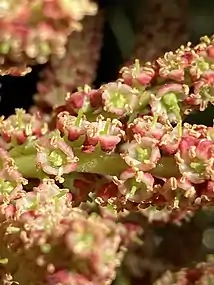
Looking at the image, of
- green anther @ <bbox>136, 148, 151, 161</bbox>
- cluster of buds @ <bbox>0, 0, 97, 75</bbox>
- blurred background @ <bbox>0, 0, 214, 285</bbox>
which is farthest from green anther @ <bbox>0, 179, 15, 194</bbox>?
blurred background @ <bbox>0, 0, 214, 285</bbox>

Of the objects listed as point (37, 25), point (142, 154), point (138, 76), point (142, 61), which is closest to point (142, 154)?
point (142, 154)

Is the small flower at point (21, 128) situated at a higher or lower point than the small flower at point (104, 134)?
lower

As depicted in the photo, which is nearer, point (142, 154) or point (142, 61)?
point (142, 154)

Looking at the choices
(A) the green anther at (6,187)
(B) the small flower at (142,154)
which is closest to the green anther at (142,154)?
(B) the small flower at (142,154)

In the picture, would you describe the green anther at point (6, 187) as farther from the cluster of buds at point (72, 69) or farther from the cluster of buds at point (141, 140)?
the cluster of buds at point (72, 69)

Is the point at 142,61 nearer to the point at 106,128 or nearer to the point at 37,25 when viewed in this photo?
the point at 106,128

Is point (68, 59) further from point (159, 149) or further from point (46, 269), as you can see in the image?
point (46, 269)
